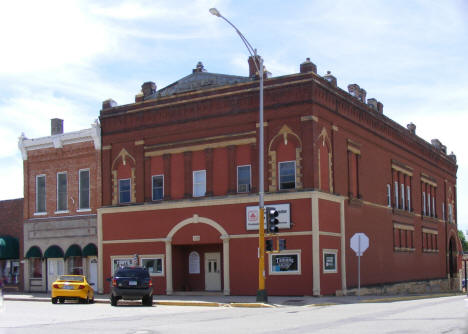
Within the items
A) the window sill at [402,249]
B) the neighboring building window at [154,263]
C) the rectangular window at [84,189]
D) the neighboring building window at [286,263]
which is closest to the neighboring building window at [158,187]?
the neighboring building window at [154,263]

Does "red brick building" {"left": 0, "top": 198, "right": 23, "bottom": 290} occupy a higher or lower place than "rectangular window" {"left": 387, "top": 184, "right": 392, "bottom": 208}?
lower

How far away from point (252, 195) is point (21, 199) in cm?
1852

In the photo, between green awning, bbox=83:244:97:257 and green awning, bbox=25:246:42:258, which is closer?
green awning, bbox=83:244:97:257

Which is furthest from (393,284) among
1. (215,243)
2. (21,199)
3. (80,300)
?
(21,199)

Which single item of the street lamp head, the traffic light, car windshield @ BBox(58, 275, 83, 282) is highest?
the street lamp head

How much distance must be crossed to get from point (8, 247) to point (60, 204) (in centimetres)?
501

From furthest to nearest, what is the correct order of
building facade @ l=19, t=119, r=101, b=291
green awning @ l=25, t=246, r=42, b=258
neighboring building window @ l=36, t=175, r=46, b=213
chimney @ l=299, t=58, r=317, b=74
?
neighboring building window @ l=36, t=175, r=46, b=213 → green awning @ l=25, t=246, r=42, b=258 → building facade @ l=19, t=119, r=101, b=291 → chimney @ l=299, t=58, r=317, b=74

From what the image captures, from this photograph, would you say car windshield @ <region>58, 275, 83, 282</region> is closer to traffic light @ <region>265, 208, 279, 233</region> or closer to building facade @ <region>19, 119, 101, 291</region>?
building facade @ <region>19, 119, 101, 291</region>

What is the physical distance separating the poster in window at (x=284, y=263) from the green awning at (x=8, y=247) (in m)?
19.9

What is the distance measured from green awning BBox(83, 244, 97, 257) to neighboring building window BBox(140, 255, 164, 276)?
4.20m

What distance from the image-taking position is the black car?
90.2 ft

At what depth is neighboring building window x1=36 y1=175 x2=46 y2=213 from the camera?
42875 mm

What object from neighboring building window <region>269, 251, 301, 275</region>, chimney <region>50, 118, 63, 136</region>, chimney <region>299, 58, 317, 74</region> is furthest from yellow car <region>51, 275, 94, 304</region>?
chimney <region>50, 118, 63, 136</region>

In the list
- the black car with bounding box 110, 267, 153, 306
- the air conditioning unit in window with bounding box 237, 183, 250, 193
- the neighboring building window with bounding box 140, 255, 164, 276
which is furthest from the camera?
the neighboring building window with bounding box 140, 255, 164, 276
